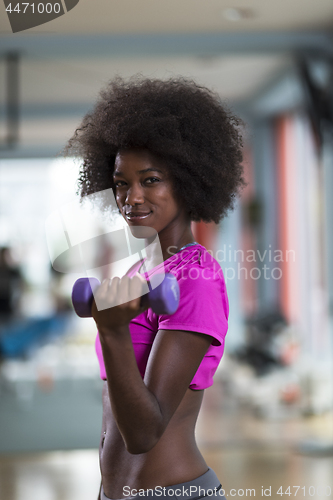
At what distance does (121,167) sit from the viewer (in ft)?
3.29

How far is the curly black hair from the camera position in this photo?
40.4 inches

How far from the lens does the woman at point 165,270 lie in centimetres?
75

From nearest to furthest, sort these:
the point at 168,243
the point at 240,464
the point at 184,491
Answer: the point at 184,491 < the point at 168,243 < the point at 240,464

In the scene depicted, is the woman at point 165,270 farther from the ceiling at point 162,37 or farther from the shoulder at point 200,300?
the ceiling at point 162,37

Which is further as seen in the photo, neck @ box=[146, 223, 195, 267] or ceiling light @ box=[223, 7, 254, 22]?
ceiling light @ box=[223, 7, 254, 22]

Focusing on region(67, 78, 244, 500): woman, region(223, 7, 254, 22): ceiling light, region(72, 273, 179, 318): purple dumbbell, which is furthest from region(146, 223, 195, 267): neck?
region(223, 7, 254, 22): ceiling light

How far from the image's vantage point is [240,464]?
9.93ft

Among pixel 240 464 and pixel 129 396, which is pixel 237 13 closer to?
pixel 240 464

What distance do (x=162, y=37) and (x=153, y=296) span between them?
300 centimetres

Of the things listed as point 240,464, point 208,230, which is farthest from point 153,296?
point 208,230

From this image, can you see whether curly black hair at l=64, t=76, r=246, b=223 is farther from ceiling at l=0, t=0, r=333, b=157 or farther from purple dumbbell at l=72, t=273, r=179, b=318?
ceiling at l=0, t=0, r=333, b=157

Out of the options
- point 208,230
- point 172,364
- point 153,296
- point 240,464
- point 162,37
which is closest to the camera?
point 153,296

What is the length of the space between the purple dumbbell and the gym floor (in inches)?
87.9

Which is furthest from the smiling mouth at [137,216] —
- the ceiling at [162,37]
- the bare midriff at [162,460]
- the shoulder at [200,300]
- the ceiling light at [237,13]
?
the ceiling light at [237,13]
